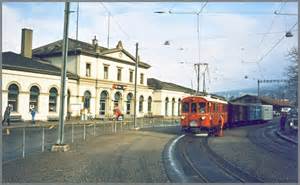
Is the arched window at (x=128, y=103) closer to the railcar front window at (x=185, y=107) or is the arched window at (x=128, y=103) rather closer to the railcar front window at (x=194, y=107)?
the railcar front window at (x=185, y=107)

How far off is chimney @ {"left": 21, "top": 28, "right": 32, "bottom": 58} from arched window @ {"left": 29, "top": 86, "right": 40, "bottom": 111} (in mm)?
9074

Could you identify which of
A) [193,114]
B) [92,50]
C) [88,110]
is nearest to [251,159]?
[193,114]

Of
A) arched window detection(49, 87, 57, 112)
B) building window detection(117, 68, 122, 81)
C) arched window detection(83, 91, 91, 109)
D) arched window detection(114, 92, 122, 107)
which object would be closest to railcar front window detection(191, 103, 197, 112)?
arched window detection(49, 87, 57, 112)

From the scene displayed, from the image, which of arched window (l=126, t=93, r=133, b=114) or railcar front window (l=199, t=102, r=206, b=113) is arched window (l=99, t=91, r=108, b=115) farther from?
railcar front window (l=199, t=102, r=206, b=113)

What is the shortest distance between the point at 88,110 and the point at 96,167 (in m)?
34.1

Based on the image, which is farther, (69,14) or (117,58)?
(117,58)

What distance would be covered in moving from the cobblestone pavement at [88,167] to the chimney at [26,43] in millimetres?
32284

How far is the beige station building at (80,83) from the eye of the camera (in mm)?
34844

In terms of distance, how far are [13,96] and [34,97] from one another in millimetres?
2862

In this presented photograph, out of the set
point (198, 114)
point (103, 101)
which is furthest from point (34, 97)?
point (198, 114)

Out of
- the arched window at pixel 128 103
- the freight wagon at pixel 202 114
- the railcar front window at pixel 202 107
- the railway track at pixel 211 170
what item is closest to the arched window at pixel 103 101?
the arched window at pixel 128 103

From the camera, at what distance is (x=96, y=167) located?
10.8 meters

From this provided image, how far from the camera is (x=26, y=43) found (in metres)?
44.5

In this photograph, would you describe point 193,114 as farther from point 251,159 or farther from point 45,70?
point 45,70
